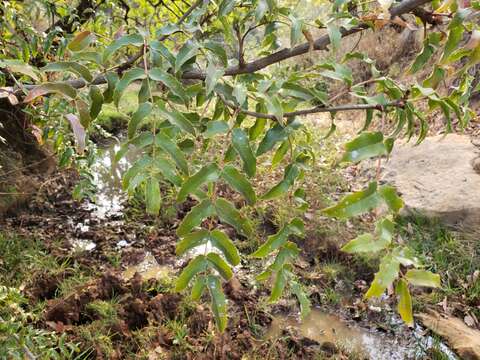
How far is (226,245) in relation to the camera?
29.8 inches

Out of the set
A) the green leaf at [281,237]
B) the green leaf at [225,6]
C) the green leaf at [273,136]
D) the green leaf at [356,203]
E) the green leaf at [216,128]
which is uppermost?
the green leaf at [225,6]

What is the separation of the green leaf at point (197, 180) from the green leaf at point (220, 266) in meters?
0.14

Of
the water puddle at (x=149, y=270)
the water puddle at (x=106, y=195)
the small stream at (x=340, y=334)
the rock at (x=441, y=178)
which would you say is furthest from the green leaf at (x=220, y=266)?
the rock at (x=441, y=178)

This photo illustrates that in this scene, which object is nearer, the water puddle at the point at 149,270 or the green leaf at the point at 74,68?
the green leaf at the point at 74,68

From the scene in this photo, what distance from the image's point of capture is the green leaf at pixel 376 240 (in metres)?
0.63

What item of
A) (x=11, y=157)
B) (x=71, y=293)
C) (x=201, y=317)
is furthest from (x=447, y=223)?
(x=11, y=157)

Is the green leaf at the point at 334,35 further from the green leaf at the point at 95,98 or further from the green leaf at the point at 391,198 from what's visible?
the green leaf at the point at 95,98

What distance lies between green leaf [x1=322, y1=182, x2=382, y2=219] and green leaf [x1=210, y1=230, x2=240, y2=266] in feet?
0.62

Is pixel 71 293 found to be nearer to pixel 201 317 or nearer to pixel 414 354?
pixel 201 317

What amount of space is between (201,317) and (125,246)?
89cm

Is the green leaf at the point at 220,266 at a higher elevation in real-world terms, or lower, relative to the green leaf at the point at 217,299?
higher

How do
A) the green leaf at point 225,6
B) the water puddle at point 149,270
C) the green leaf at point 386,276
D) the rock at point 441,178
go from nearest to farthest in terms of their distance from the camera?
the green leaf at point 386,276 < the green leaf at point 225,6 < the water puddle at point 149,270 < the rock at point 441,178

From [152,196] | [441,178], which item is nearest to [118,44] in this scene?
[152,196]

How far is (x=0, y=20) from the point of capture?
1.78m
